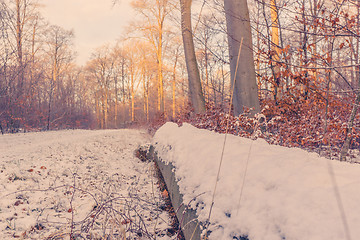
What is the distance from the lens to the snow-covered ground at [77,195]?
2.39 meters

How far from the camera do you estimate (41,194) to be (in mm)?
3447

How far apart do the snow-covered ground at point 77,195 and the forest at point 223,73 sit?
1.68m

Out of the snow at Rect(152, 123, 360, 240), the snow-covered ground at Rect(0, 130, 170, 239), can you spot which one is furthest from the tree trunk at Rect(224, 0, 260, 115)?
the snow at Rect(152, 123, 360, 240)

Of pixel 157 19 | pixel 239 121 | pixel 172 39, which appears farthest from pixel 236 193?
pixel 172 39

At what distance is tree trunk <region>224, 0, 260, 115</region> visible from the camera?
16.1 feet

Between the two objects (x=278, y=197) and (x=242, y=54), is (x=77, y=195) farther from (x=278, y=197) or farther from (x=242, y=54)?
(x=242, y=54)

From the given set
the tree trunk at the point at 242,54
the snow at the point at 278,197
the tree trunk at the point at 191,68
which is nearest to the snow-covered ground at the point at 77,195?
the snow at the point at 278,197

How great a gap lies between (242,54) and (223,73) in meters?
6.34

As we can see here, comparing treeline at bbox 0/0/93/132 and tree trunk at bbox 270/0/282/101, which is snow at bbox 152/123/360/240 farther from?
treeline at bbox 0/0/93/132

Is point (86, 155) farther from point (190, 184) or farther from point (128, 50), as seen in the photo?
point (128, 50)

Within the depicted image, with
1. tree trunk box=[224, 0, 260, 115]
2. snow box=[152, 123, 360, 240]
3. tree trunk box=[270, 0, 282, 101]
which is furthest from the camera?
tree trunk box=[224, 0, 260, 115]

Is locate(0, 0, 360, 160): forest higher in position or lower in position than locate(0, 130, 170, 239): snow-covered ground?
higher

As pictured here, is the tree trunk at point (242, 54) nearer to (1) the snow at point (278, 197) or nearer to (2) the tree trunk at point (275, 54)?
(2) the tree trunk at point (275, 54)

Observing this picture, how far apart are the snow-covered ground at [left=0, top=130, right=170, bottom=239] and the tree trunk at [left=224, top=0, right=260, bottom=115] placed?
2.56 meters
